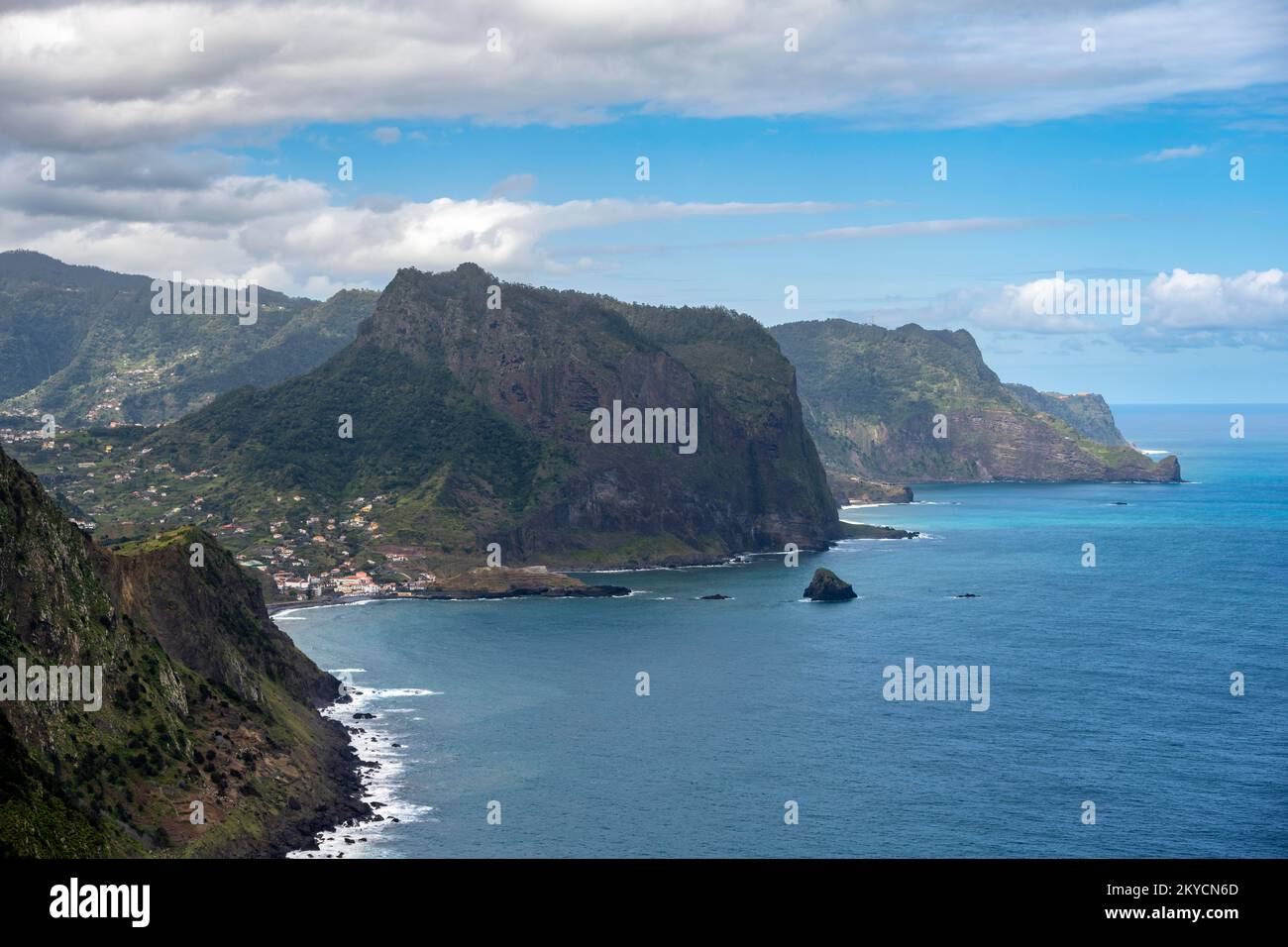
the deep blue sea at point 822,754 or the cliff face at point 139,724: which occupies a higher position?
the cliff face at point 139,724

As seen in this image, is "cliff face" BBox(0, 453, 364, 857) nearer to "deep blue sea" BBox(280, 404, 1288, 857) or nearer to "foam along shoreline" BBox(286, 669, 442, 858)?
"foam along shoreline" BBox(286, 669, 442, 858)

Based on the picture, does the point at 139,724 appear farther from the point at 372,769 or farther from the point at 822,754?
the point at 822,754

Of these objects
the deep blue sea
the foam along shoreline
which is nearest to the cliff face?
the foam along shoreline

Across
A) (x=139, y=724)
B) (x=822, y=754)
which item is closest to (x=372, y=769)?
(x=139, y=724)

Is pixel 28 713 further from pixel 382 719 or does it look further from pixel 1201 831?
pixel 1201 831

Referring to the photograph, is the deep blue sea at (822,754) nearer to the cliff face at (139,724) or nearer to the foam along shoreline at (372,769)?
the foam along shoreline at (372,769)

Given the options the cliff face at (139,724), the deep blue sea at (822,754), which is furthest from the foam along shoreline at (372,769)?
the cliff face at (139,724)
